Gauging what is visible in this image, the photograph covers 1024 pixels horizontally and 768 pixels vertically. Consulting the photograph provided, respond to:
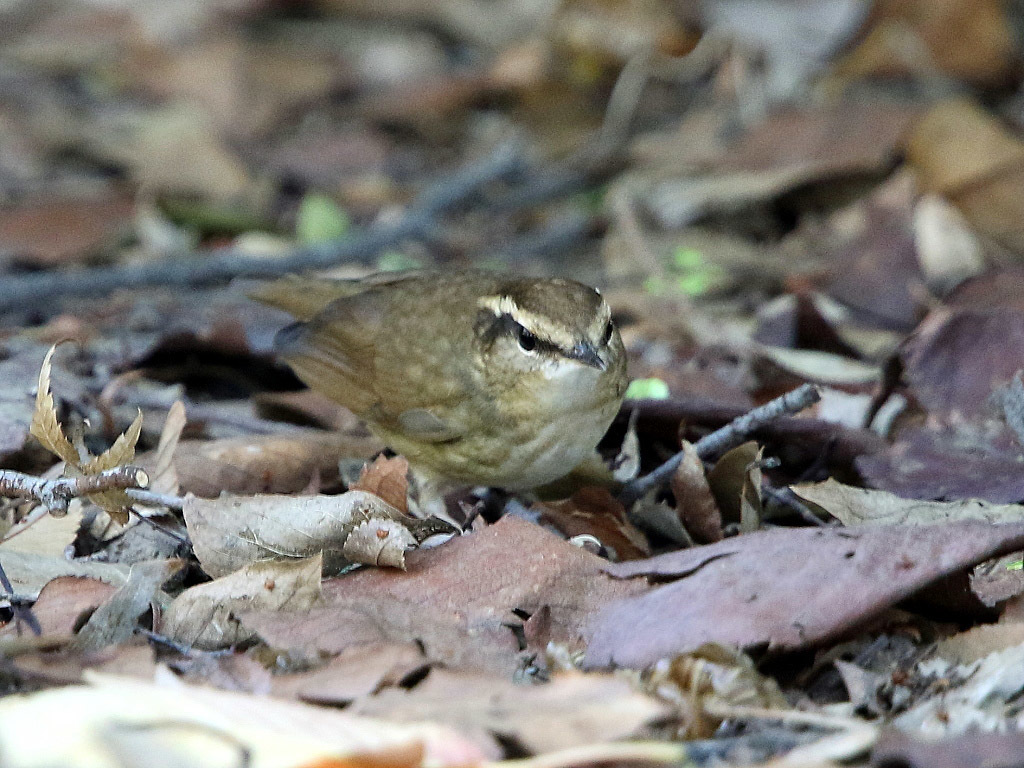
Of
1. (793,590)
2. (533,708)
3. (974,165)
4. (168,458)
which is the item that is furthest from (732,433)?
(974,165)

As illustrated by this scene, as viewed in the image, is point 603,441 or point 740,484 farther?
point 603,441

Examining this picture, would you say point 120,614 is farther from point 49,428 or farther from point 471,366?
point 471,366

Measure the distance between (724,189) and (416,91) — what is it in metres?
3.46

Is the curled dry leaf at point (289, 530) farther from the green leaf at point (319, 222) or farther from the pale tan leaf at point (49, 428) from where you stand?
the green leaf at point (319, 222)

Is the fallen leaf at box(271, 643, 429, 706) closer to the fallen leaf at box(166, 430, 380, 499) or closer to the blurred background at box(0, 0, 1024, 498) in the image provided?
the fallen leaf at box(166, 430, 380, 499)

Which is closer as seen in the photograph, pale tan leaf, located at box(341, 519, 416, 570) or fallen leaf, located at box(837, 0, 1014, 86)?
pale tan leaf, located at box(341, 519, 416, 570)

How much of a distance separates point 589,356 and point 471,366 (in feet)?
2.04

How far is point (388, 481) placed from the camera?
391cm

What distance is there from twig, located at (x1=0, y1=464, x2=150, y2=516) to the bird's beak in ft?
4.64

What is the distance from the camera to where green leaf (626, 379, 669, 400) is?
4742mm

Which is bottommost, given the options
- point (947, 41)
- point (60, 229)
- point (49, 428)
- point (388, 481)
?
point (60, 229)

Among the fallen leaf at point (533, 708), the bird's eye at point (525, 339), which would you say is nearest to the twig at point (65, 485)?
the fallen leaf at point (533, 708)

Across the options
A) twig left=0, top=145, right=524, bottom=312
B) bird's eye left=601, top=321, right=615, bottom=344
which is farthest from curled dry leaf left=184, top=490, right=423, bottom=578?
twig left=0, top=145, right=524, bottom=312

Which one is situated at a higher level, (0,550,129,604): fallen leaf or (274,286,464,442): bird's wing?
(274,286,464,442): bird's wing
